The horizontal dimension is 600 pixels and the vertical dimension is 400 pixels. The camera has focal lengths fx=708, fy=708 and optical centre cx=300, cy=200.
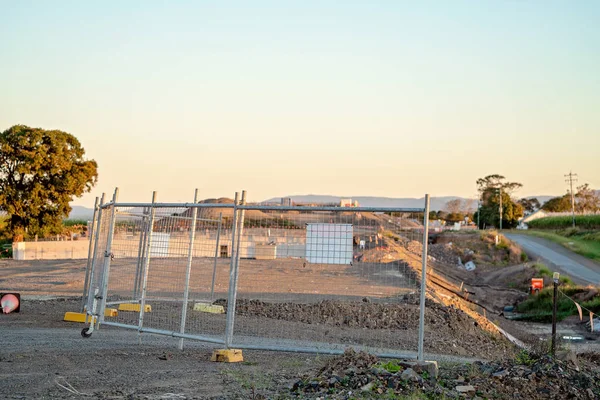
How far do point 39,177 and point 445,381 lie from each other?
140 ft

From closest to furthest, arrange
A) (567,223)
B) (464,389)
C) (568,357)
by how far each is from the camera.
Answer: (464,389), (568,357), (567,223)

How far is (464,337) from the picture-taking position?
1833cm

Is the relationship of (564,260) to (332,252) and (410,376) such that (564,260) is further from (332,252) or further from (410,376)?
(410,376)

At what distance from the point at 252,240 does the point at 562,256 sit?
54.2m

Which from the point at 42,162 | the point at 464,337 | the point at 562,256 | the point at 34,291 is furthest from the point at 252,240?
the point at 562,256

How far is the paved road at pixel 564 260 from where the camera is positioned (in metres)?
46.0

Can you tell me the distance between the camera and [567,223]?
357ft

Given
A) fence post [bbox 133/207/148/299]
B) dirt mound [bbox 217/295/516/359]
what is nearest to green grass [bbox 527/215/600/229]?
dirt mound [bbox 217/295/516/359]

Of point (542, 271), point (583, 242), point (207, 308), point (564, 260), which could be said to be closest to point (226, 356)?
point (207, 308)

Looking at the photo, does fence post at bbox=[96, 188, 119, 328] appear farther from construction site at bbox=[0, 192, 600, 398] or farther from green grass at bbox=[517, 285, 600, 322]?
green grass at bbox=[517, 285, 600, 322]

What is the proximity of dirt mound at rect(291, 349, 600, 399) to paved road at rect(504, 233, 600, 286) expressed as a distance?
111ft

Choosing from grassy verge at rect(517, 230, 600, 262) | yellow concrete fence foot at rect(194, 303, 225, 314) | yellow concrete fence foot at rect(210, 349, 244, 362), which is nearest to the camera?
yellow concrete fence foot at rect(210, 349, 244, 362)

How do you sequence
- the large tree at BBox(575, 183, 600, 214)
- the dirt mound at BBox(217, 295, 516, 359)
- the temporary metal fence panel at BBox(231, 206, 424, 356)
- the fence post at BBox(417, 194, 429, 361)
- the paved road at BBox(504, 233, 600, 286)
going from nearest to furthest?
the fence post at BBox(417, 194, 429, 361) → the temporary metal fence panel at BBox(231, 206, 424, 356) → the dirt mound at BBox(217, 295, 516, 359) → the paved road at BBox(504, 233, 600, 286) → the large tree at BBox(575, 183, 600, 214)

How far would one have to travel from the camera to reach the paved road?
46037 mm
